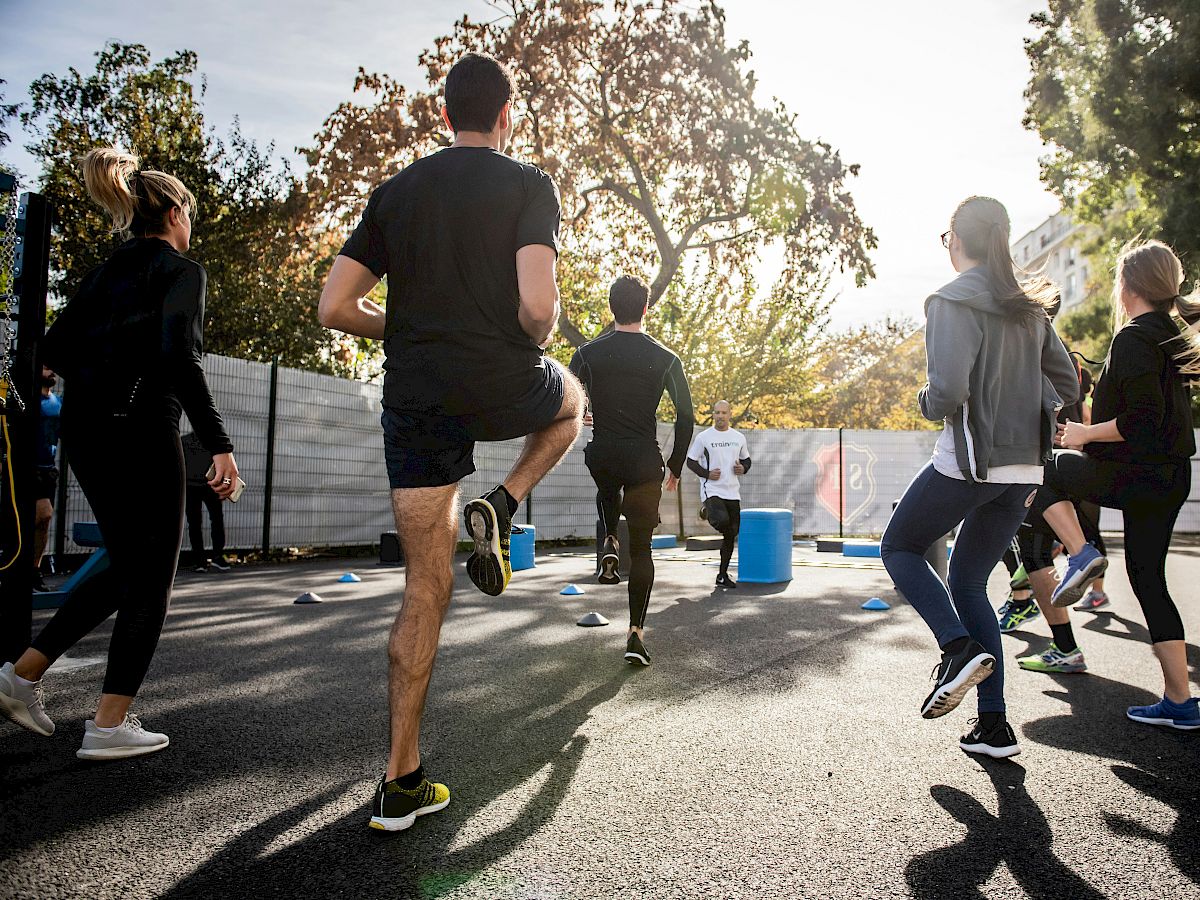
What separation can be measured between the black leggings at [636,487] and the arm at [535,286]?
2.23 meters

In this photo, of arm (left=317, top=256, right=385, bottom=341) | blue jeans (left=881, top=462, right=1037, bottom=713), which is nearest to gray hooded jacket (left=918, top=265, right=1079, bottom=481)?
blue jeans (left=881, top=462, right=1037, bottom=713)

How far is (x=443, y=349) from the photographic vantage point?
239cm

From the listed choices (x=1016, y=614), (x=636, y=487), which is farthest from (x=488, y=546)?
(x=1016, y=614)

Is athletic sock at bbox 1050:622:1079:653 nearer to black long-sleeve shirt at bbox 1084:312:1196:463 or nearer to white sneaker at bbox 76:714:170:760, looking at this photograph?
black long-sleeve shirt at bbox 1084:312:1196:463

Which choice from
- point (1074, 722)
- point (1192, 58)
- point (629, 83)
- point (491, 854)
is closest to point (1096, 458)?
point (1074, 722)

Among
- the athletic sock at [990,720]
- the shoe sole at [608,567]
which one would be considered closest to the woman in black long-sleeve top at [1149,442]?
the athletic sock at [990,720]

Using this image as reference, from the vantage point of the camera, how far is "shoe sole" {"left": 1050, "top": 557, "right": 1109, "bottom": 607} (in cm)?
368

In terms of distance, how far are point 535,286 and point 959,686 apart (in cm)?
190

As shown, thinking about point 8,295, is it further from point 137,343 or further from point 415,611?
point 415,611

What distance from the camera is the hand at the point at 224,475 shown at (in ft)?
9.82

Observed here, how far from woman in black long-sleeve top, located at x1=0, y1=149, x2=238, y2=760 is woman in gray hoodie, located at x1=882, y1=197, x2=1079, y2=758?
7.95 ft

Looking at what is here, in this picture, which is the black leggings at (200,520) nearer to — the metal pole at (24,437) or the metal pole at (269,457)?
the metal pole at (269,457)

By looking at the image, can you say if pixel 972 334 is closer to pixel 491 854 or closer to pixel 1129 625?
pixel 491 854

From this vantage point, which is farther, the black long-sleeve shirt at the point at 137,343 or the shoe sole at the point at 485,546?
the black long-sleeve shirt at the point at 137,343
